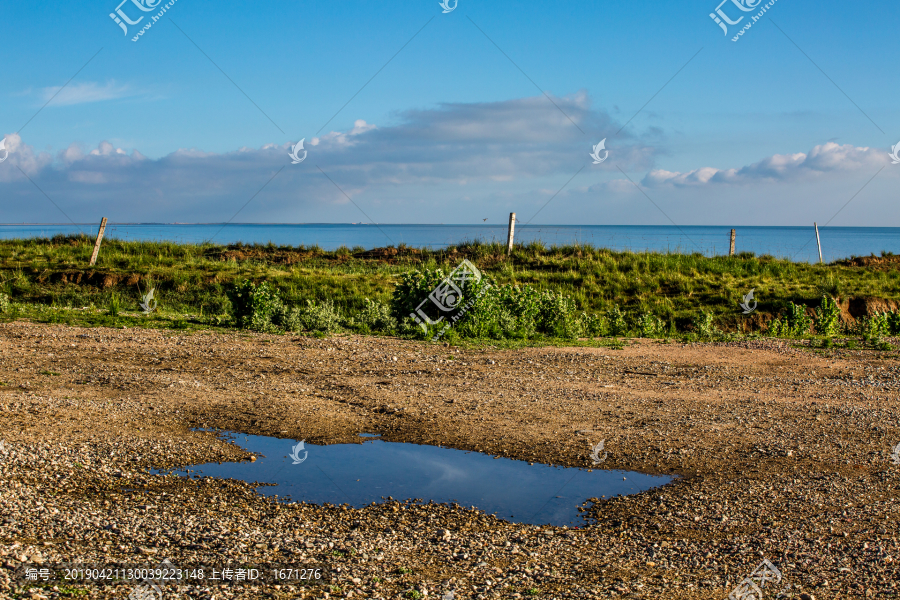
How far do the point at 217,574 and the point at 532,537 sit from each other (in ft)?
6.67

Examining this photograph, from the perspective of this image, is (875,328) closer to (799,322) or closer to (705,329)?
(799,322)

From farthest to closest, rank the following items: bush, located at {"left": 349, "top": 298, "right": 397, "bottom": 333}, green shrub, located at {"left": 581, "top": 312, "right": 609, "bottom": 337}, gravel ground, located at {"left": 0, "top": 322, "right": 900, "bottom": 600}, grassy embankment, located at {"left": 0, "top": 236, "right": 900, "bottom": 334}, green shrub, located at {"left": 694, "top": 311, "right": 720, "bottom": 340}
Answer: grassy embankment, located at {"left": 0, "top": 236, "right": 900, "bottom": 334} < green shrub, located at {"left": 581, "top": 312, "right": 609, "bottom": 337} < green shrub, located at {"left": 694, "top": 311, "right": 720, "bottom": 340} < bush, located at {"left": 349, "top": 298, "right": 397, "bottom": 333} < gravel ground, located at {"left": 0, "top": 322, "right": 900, "bottom": 600}

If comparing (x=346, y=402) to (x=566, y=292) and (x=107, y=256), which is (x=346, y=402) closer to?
(x=566, y=292)

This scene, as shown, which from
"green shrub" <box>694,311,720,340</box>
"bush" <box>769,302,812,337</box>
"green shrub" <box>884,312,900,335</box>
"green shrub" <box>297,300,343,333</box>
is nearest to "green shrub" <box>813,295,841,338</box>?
"bush" <box>769,302,812,337</box>

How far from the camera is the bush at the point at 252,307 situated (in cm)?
1388

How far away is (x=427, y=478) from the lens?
5.87m

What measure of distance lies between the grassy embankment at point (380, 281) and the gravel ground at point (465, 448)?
5.26 metres

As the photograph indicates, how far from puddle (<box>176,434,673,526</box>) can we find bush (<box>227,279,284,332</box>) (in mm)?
7490

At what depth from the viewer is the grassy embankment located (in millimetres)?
17359

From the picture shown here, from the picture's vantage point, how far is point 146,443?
6.21 meters

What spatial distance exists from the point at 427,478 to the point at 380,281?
14.4 metres

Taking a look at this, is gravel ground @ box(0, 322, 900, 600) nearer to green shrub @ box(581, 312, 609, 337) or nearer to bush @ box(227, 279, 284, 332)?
bush @ box(227, 279, 284, 332)

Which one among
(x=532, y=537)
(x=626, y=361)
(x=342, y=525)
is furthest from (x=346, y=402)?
(x=626, y=361)

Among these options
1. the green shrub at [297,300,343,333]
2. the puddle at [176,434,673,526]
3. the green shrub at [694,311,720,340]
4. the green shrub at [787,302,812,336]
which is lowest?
the puddle at [176,434,673,526]
